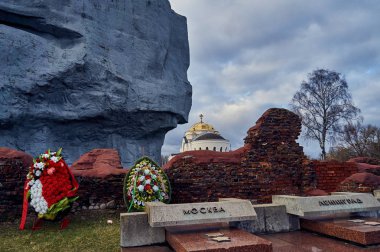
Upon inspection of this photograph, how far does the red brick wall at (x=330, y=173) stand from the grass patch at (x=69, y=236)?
201 inches

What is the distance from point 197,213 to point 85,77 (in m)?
17.9

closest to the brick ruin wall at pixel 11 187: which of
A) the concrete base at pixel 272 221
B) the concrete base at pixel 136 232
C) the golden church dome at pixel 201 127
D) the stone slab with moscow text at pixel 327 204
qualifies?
the concrete base at pixel 136 232

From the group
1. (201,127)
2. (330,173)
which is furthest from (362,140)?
(201,127)

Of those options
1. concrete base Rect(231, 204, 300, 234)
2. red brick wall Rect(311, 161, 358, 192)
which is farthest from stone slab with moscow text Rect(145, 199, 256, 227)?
red brick wall Rect(311, 161, 358, 192)

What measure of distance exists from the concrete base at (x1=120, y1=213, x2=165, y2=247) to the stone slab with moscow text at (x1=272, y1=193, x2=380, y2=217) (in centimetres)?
214

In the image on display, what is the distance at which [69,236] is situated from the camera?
17.1ft

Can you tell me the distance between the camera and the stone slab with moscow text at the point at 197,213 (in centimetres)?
410

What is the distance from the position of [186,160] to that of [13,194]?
3.85 meters

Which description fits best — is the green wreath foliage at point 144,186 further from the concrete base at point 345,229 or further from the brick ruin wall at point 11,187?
the concrete base at point 345,229

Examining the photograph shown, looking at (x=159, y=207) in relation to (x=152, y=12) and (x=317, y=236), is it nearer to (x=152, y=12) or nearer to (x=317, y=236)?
(x=317, y=236)

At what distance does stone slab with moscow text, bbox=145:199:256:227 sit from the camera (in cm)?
410

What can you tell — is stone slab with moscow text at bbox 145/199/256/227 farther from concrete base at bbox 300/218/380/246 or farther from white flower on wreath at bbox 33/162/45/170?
A: white flower on wreath at bbox 33/162/45/170

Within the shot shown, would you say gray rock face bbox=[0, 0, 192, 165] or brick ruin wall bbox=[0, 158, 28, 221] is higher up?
gray rock face bbox=[0, 0, 192, 165]

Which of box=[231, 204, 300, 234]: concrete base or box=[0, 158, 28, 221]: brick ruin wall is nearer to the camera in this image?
box=[231, 204, 300, 234]: concrete base
